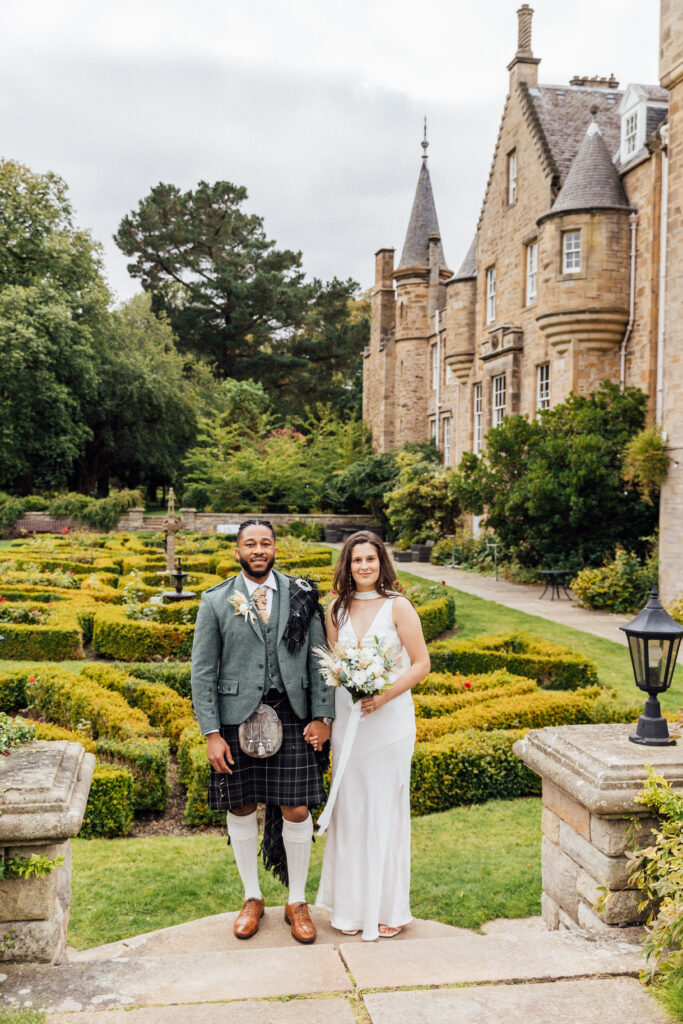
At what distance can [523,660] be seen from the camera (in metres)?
8.92

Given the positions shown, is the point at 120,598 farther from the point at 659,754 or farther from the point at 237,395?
the point at 237,395

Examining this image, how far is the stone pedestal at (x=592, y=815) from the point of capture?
3422 mm

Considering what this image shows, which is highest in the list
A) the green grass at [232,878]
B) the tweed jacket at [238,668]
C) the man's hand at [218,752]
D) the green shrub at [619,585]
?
the tweed jacket at [238,668]

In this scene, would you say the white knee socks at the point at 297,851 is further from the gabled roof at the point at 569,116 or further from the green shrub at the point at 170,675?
the gabled roof at the point at 569,116

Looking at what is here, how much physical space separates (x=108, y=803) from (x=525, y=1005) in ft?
11.5

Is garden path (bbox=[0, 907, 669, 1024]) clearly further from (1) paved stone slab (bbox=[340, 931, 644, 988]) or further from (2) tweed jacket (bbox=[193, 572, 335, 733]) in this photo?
(2) tweed jacket (bbox=[193, 572, 335, 733])

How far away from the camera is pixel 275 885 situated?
4859 mm

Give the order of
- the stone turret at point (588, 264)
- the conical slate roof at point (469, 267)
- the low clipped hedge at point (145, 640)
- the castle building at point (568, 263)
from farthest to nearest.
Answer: the conical slate roof at point (469, 267) < the stone turret at point (588, 264) < the castle building at point (568, 263) < the low clipped hedge at point (145, 640)

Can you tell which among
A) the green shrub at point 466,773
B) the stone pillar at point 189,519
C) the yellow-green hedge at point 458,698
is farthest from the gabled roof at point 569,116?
the green shrub at point 466,773

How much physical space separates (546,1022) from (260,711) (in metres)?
1.64

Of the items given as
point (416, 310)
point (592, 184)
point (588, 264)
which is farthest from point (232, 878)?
point (416, 310)

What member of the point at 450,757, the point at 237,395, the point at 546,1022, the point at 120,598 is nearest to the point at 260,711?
the point at 546,1022

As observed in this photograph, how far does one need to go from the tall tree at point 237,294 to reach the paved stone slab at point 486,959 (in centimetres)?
4087

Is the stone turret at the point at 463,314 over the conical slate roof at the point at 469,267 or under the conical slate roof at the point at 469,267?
under
